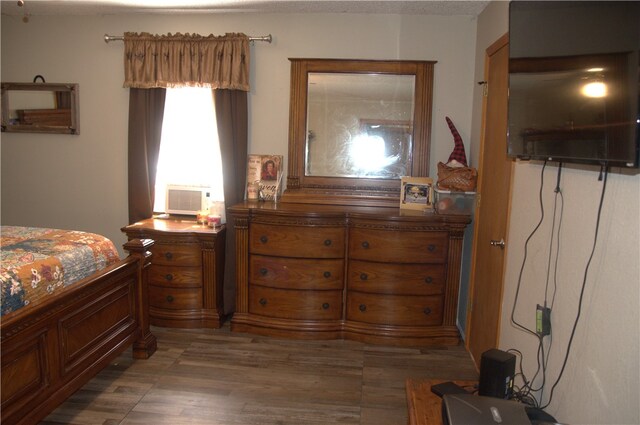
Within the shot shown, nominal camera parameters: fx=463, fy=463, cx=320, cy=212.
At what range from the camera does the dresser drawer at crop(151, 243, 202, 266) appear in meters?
3.43

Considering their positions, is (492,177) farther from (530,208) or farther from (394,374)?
(394,374)

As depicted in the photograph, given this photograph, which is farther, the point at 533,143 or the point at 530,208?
the point at 530,208

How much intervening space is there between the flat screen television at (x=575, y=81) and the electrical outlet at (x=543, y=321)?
1.99 feet

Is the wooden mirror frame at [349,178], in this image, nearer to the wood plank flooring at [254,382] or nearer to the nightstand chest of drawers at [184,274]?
the nightstand chest of drawers at [184,274]

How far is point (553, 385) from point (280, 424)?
1313 millimetres

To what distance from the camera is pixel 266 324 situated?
3375 mm

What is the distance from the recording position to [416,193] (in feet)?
11.1

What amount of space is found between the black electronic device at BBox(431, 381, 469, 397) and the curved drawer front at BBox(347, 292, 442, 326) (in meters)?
1.39

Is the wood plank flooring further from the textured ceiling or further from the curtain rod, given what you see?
the textured ceiling

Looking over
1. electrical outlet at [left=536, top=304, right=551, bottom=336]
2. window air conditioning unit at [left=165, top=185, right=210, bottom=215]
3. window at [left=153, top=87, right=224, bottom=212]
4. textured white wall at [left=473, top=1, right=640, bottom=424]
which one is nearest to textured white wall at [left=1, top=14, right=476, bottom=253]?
window at [left=153, top=87, right=224, bottom=212]

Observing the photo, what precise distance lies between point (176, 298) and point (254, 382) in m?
1.07

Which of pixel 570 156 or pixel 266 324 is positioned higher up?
pixel 570 156

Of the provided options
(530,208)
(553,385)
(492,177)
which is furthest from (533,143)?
(492,177)

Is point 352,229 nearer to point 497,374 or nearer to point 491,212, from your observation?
point 491,212
